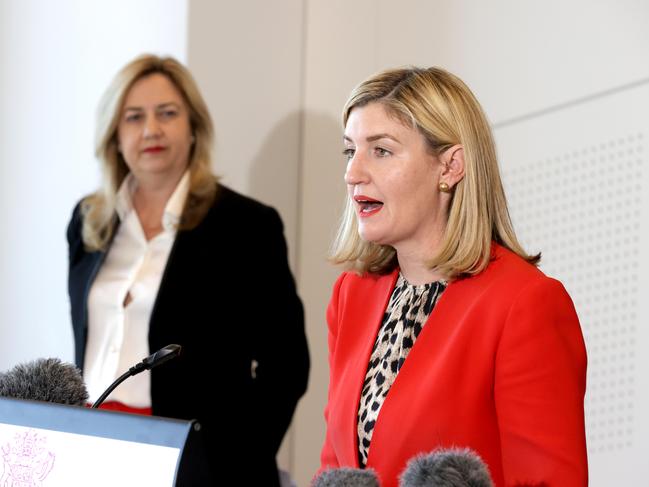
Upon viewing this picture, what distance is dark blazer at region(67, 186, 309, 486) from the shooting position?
2.96 metres

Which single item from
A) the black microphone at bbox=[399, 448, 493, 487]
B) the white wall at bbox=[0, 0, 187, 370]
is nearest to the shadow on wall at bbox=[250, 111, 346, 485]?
the white wall at bbox=[0, 0, 187, 370]

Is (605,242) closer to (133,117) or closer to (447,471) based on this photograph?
(133,117)

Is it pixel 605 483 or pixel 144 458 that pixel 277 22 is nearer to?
pixel 605 483

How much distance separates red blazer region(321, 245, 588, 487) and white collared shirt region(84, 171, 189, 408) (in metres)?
1.20

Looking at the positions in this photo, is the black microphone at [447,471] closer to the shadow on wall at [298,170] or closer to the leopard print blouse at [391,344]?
the leopard print blouse at [391,344]

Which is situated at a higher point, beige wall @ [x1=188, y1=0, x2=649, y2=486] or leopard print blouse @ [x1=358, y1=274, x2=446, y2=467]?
beige wall @ [x1=188, y1=0, x2=649, y2=486]

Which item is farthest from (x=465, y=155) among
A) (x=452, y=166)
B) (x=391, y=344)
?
(x=391, y=344)

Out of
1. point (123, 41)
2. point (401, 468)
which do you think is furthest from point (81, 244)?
point (401, 468)

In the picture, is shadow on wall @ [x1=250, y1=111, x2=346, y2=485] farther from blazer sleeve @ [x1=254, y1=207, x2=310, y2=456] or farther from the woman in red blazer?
the woman in red blazer

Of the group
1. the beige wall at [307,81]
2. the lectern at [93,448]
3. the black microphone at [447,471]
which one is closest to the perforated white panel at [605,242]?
the beige wall at [307,81]

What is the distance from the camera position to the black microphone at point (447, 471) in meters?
1.26

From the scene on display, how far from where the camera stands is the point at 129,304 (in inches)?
120

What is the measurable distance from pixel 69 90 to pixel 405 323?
2.63 m

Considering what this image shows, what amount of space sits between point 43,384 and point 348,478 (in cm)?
55
